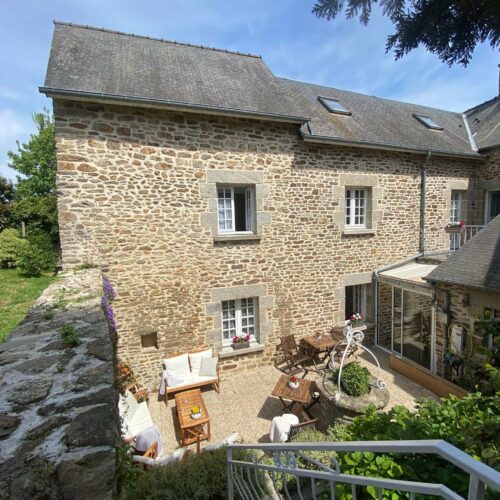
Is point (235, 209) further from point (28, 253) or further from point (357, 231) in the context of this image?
point (28, 253)

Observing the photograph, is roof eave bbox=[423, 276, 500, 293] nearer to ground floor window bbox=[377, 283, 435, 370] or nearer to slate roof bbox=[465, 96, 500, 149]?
ground floor window bbox=[377, 283, 435, 370]

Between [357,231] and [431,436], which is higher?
[357,231]

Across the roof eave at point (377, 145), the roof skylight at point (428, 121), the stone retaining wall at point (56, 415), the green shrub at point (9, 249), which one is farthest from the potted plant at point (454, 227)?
the green shrub at point (9, 249)

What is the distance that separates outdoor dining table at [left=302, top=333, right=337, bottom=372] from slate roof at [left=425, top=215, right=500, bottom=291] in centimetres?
314

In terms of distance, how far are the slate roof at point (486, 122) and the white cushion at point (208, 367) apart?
40.2 feet

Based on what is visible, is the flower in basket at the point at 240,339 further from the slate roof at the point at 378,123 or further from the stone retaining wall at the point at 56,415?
the slate roof at the point at 378,123

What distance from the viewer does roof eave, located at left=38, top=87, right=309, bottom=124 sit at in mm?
5816

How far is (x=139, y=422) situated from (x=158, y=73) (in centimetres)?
823

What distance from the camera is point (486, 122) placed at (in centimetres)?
1257

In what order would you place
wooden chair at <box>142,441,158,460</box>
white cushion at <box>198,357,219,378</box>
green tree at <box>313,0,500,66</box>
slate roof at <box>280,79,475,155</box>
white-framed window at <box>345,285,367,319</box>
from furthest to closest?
white-framed window at <box>345,285,367,319</box>, slate roof at <box>280,79,475,155</box>, white cushion at <box>198,357,219,378</box>, wooden chair at <box>142,441,158,460</box>, green tree at <box>313,0,500,66</box>

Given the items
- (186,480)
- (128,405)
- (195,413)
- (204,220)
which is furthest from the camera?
(204,220)

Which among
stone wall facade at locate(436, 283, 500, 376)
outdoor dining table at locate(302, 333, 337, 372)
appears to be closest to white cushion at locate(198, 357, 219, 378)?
outdoor dining table at locate(302, 333, 337, 372)

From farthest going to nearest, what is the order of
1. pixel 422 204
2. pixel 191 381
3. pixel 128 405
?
pixel 422 204, pixel 191 381, pixel 128 405

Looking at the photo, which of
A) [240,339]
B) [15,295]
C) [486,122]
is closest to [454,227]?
[486,122]
